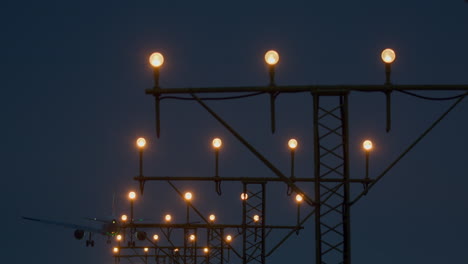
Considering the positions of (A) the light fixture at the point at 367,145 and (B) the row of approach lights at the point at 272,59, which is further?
(A) the light fixture at the point at 367,145

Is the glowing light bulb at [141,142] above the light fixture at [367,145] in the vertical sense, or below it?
above

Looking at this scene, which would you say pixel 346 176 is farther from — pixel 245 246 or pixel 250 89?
pixel 245 246

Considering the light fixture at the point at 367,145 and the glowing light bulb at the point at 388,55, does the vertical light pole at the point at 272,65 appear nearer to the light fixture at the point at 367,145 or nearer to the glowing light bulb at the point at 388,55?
the glowing light bulb at the point at 388,55

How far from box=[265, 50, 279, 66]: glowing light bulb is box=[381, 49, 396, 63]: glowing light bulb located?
1729mm

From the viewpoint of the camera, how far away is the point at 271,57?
14867 millimetres

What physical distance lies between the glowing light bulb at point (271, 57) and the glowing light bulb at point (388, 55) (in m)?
1.73

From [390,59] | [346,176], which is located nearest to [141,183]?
[346,176]

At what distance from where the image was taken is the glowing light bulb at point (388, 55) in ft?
48.9

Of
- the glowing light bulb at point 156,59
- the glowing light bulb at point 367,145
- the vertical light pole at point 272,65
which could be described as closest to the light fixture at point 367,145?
the glowing light bulb at point 367,145

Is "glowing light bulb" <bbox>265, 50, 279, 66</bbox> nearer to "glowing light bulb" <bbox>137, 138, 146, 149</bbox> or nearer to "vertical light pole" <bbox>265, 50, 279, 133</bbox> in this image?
"vertical light pole" <bbox>265, 50, 279, 133</bbox>

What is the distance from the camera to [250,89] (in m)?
14.9

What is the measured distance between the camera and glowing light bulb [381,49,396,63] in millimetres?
14891

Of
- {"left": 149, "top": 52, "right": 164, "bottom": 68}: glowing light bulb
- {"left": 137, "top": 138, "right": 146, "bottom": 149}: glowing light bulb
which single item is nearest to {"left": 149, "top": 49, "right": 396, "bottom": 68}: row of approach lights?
{"left": 149, "top": 52, "right": 164, "bottom": 68}: glowing light bulb

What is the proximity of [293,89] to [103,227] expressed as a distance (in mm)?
97032
